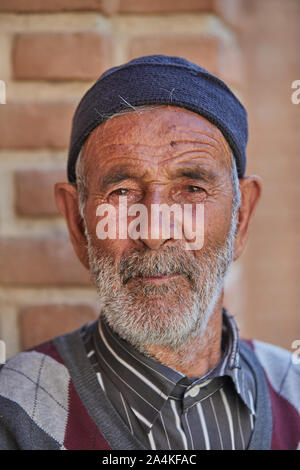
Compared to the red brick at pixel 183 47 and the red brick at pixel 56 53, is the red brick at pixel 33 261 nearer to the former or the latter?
the red brick at pixel 56 53

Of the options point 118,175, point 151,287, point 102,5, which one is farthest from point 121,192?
point 102,5

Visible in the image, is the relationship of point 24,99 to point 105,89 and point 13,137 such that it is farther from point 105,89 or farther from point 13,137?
point 105,89

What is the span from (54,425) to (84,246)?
484mm

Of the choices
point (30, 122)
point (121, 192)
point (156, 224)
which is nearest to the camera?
point (156, 224)

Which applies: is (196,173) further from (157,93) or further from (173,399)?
(173,399)

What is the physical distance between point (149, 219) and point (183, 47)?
21.4 inches

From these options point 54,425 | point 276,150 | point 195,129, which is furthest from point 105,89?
point 54,425

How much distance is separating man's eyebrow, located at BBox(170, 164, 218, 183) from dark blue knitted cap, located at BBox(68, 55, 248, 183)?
0.12 m

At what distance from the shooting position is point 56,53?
1.44 m

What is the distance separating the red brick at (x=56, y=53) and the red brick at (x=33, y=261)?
0.47 meters

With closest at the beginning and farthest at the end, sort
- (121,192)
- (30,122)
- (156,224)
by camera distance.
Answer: (156,224) → (121,192) → (30,122)

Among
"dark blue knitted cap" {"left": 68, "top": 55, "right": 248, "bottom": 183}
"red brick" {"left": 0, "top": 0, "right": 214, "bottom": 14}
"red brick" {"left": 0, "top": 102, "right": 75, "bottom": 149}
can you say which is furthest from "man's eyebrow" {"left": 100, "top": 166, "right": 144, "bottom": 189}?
"red brick" {"left": 0, "top": 0, "right": 214, "bottom": 14}

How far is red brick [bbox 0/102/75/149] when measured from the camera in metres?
1.45

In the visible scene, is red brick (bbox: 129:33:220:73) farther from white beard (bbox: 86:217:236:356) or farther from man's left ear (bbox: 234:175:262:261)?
white beard (bbox: 86:217:236:356)
